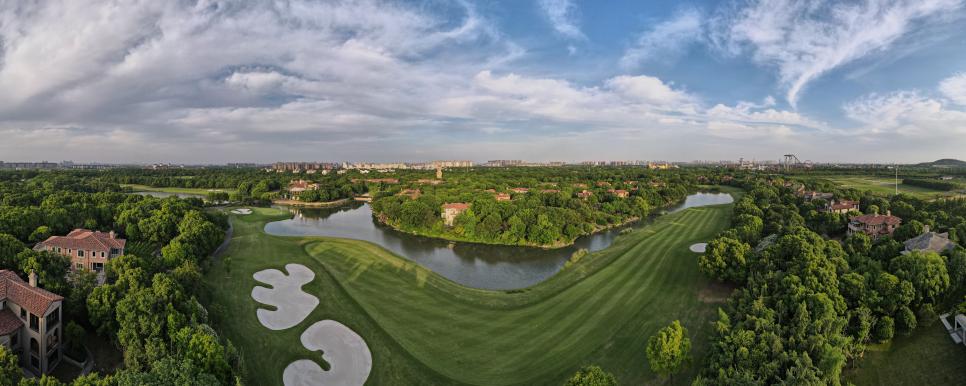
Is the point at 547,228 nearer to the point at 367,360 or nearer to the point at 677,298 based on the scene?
the point at 677,298

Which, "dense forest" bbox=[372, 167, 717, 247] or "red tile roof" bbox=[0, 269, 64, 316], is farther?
"dense forest" bbox=[372, 167, 717, 247]

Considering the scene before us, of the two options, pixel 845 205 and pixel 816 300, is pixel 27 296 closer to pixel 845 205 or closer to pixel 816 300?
pixel 816 300

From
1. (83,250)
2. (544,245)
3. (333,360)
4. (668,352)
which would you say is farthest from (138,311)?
(544,245)

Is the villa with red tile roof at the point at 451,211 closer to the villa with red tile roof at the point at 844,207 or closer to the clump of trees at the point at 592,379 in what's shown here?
the villa with red tile roof at the point at 844,207

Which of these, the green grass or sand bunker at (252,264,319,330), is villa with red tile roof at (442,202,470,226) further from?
the green grass

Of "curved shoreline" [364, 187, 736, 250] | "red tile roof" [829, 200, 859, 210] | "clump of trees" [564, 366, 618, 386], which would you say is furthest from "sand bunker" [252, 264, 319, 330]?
"red tile roof" [829, 200, 859, 210]
